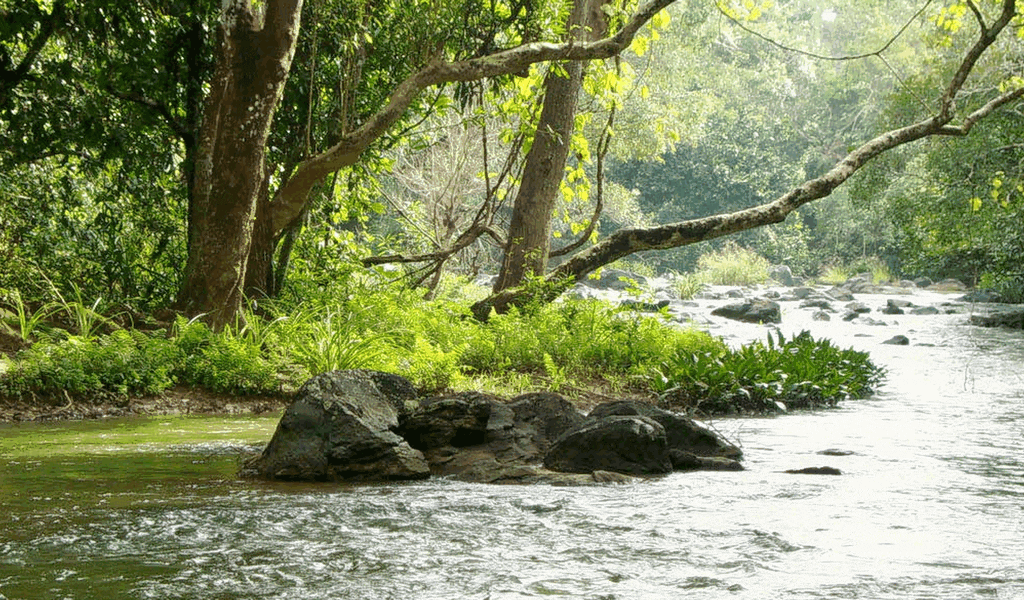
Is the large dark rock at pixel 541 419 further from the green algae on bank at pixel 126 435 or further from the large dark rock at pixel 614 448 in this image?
the green algae on bank at pixel 126 435

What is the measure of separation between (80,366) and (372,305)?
3195mm

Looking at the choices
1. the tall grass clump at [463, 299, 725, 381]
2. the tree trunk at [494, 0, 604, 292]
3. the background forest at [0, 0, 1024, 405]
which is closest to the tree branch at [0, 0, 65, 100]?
the background forest at [0, 0, 1024, 405]

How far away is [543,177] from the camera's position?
1117 centimetres

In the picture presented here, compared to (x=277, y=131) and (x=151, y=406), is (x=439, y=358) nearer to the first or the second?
(x=151, y=406)

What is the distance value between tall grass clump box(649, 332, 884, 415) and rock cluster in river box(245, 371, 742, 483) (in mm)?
2538

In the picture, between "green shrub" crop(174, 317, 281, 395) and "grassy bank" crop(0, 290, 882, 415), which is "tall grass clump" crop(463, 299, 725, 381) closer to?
"grassy bank" crop(0, 290, 882, 415)

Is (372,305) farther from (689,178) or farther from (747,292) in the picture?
(689,178)

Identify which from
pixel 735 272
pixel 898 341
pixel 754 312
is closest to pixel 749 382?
pixel 898 341

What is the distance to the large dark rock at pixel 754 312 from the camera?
832 inches

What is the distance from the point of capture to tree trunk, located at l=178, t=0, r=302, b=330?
301 inches

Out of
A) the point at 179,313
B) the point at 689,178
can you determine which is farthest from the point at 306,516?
the point at 689,178

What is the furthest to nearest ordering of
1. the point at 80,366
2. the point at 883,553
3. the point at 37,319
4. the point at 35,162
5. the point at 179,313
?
the point at 35,162 < the point at 179,313 < the point at 37,319 < the point at 80,366 < the point at 883,553

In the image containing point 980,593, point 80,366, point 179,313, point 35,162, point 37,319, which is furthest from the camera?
point 35,162

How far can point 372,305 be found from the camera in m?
9.40
